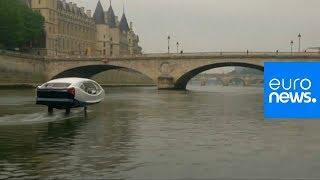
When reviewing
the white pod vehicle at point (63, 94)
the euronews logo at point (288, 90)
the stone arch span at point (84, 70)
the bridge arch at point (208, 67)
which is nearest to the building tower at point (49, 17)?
the stone arch span at point (84, 70)

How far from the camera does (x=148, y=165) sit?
14453mm

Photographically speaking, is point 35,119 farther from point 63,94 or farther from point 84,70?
point 84,70

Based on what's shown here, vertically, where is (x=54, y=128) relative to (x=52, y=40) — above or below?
below

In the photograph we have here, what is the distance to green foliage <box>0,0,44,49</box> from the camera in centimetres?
10094

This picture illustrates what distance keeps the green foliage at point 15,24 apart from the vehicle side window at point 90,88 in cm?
7093

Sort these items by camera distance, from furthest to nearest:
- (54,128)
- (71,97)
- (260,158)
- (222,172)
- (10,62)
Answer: (10,62), (71,97), (54,128), (260,158), (222,172)

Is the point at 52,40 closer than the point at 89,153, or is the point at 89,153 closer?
the point at 89,153

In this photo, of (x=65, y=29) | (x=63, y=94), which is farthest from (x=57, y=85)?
(x=65, y=29)

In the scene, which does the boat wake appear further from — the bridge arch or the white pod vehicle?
the bridge arch

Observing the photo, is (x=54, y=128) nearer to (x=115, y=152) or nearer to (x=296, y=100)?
(x=115, y=152)

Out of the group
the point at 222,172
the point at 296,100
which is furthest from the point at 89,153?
the point at 296,100

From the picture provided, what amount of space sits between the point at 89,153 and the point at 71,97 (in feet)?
46.8

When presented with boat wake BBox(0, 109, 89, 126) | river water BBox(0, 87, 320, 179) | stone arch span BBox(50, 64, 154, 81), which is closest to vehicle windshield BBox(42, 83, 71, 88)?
boat wake BBox(0, 109, 89, 126)

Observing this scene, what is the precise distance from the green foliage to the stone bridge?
152 inches
